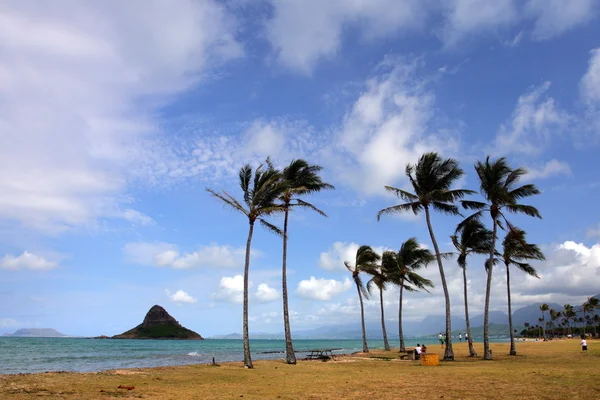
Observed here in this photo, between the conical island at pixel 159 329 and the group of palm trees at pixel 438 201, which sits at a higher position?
the group of palm trees at pixel 438 201

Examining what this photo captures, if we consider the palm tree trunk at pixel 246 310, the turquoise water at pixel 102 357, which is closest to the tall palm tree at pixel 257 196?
the palm tree trunk at pixel 246 310

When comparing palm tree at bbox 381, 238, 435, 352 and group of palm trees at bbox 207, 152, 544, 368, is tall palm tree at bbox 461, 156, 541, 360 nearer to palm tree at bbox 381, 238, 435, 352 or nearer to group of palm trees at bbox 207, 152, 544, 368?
group of palm trees at bbox 207, 152, 544, 368

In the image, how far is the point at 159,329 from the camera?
186 metres

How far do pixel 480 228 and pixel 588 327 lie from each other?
146132 millimetres

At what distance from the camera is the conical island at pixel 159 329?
597ft

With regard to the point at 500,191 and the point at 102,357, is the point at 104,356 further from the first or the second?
the point at 500,191

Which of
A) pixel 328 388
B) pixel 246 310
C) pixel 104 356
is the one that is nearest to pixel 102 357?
pixel 104 356

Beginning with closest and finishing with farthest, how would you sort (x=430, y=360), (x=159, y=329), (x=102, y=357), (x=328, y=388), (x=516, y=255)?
(x=328, y=388) → (x=430, y=360) → (x=516, y=255) → (x=102, y=357) → (x=159, y=329)

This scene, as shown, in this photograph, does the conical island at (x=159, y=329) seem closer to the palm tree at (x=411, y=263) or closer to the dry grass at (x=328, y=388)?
the palm tree at (x=411, y=263)

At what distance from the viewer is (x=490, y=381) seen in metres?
15.4

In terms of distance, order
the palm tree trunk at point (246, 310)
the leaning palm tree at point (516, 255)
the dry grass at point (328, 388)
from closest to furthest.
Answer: the dry grass at point (328, 388), the palm tree trunk at point (246, 310), the leaning palm tree at point (516, 255)

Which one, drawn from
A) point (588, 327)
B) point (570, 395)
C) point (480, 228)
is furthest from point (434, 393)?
point (588, 327)

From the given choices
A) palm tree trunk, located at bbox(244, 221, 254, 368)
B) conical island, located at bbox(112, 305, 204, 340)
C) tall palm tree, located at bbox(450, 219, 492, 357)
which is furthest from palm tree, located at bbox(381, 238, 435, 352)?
conical island, located at bbox(112, 305, 204, 340)

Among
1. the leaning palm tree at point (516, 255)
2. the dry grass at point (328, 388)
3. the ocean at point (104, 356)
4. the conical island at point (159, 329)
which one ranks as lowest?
the conical island at point (159, 329)
